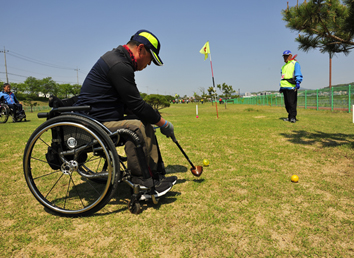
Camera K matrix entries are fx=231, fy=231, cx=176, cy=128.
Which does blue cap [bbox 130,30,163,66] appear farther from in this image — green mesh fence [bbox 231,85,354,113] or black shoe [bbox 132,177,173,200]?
green mesh fence [bbox 231,85,354,113]

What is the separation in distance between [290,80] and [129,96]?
7.54 metres

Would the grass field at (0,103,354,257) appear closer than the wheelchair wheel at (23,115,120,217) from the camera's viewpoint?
Yes

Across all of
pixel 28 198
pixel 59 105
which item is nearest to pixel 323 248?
pixel 59 105

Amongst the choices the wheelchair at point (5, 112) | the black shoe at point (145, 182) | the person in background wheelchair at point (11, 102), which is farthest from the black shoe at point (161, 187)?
the wheelchair at point (5, 112)

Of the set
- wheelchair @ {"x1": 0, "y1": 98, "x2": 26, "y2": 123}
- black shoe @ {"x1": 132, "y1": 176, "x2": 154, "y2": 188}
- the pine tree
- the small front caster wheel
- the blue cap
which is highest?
the pine tree

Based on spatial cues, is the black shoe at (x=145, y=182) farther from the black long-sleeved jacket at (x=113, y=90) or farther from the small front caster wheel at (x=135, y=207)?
the black long-sleeved jacket at (x=113, y=90)

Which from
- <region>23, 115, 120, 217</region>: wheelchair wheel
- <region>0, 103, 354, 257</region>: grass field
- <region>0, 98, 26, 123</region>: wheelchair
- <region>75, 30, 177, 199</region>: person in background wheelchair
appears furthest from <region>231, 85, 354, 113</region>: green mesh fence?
<region>0, 98, 26, 123</region>: wheelchair

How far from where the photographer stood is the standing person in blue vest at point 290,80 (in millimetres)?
7992

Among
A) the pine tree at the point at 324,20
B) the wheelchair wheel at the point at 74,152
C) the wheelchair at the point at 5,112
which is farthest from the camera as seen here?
the wheelchair at the point at 5,112

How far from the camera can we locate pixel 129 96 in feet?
7.33

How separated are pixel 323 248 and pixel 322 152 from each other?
10.2 feet

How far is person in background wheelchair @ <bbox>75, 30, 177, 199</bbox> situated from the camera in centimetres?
221

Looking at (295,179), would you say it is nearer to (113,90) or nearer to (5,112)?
(113,90)

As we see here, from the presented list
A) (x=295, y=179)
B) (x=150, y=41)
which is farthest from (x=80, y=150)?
(x=295, y=179)
